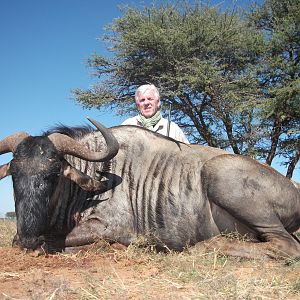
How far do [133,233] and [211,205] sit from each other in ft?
2.49

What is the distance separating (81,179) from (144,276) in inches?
56.3

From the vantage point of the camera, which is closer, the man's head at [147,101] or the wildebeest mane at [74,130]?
the wildebeest mane at [74,130]

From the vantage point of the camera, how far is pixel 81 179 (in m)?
4.48

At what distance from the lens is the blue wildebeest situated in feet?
13.7

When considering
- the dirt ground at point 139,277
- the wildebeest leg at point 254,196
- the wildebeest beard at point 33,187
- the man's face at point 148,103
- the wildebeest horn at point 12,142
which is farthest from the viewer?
the man's face at point 148,103

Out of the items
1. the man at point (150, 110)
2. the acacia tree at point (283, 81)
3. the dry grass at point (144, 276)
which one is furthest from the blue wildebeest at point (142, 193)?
the acacia tree at point (283, 81)

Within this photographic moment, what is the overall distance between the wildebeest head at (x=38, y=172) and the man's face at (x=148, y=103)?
165cm

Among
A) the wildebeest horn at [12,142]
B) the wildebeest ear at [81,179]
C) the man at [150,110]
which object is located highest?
the man at [150,110]

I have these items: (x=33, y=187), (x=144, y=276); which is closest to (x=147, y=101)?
(x=33, y=187)

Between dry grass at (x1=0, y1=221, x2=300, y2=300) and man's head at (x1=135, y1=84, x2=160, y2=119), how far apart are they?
2.11 m

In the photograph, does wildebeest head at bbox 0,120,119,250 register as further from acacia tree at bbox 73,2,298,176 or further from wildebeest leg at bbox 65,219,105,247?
acacia tree at bbox 73,2,298,176

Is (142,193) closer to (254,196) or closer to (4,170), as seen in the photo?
(254,196)

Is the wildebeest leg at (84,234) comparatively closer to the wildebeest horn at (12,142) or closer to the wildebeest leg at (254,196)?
the wildebeest horn at (12,142)

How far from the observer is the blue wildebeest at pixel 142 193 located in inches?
165
